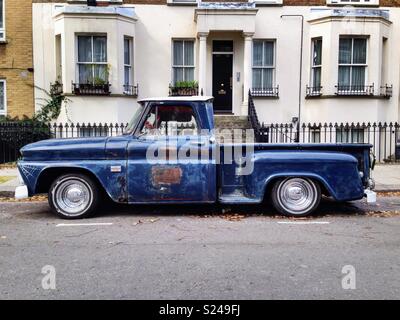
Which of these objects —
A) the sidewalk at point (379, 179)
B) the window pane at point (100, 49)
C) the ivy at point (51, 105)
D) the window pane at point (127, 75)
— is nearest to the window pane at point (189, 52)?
the window pane at point (127, 75)

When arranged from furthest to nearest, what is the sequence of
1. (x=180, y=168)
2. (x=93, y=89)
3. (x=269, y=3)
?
1. (x=269, y=3)
2. (x=93, y=89)
3. (x=180, y=168)

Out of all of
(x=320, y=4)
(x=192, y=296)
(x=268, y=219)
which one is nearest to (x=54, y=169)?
(x=268, y=219)

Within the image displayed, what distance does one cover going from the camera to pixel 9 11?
1797cm

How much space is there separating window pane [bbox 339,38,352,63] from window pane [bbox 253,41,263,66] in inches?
115

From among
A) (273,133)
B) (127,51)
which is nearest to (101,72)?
(127,51)

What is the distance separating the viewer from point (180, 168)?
25.0ft

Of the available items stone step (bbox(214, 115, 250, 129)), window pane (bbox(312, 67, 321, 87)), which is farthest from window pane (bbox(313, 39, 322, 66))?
stone step (bbox(214, 115, 250, 129))

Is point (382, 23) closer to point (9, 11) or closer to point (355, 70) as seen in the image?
point (355, 70)

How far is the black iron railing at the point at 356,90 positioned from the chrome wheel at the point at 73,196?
12.0 metres

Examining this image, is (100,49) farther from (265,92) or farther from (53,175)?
(53,175)

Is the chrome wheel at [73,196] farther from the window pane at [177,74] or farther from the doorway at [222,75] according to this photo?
the doorway at [222,75]

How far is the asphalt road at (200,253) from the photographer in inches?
180

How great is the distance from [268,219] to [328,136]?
10.4m

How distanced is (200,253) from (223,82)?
13540 millimetres
